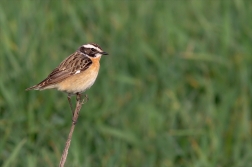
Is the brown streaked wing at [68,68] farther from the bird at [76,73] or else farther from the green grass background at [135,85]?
the green grass background at [135,85]

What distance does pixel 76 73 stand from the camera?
588 centimetres

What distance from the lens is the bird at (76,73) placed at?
5754 millimetres

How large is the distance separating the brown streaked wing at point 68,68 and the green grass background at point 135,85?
1.08 m

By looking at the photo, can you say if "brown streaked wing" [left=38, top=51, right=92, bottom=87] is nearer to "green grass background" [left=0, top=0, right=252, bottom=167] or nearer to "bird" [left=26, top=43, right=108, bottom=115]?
"bird" [left=26, top=43, right=108, bottom=115]

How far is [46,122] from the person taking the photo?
7738 millimetres

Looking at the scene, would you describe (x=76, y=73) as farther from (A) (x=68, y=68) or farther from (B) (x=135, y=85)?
(B) (x=135, y=85)

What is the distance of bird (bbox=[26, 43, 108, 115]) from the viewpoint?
5754 mm

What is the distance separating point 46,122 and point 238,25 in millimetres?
3839

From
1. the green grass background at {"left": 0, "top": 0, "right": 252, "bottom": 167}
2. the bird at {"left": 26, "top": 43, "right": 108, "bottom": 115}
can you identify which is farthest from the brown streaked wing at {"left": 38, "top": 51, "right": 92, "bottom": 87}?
the green grass background at {"left": 0, "top": 0, "right": 252, "bottom": 167}

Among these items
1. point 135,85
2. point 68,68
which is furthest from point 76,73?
point 135,85

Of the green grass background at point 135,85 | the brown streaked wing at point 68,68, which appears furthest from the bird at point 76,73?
the green grass background at point 135,85

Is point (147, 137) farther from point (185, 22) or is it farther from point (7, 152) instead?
point (185, 22)

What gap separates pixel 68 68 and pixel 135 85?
10.7 feet

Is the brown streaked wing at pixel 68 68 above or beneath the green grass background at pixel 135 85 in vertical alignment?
above
